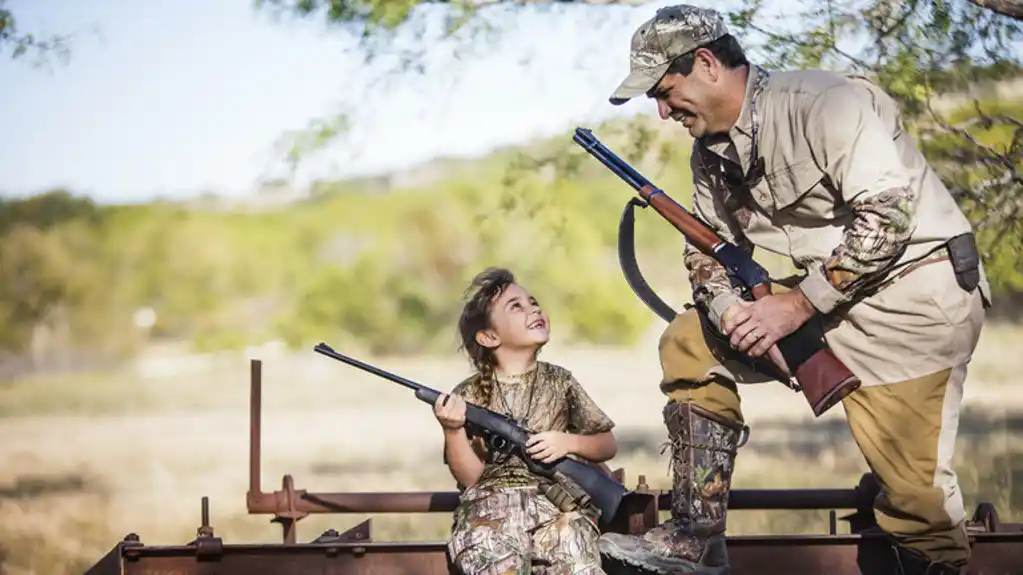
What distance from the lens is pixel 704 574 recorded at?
14.8ft

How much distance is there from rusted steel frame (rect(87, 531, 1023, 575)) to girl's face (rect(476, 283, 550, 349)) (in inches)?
28.2

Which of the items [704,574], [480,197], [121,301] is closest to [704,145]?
[704,574]

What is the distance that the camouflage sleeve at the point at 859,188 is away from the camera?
4.18 metres

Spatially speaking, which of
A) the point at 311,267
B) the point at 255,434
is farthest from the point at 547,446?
the point at 311,267

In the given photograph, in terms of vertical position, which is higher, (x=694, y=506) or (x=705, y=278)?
(x=705, y=278)

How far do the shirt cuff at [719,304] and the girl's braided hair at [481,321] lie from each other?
874mm

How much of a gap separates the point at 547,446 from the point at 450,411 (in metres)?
0.35

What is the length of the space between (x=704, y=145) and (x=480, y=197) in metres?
12.6

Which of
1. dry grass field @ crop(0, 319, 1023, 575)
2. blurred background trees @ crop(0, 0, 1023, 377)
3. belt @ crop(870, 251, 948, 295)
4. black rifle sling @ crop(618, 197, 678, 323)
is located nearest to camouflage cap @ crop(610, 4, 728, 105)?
black rifle sling @ crop(618, 197, 678, 323)

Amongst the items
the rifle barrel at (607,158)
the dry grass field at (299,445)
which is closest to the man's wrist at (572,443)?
the rifle barrel at (607,158)

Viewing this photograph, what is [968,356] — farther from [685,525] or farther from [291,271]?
[291,271]

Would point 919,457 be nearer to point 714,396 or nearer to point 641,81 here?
point 714,396

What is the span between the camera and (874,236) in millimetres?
4180

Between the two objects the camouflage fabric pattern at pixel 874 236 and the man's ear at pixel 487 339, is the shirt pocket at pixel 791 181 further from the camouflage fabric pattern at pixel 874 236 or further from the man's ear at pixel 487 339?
the man's ear at pixel 487 339
